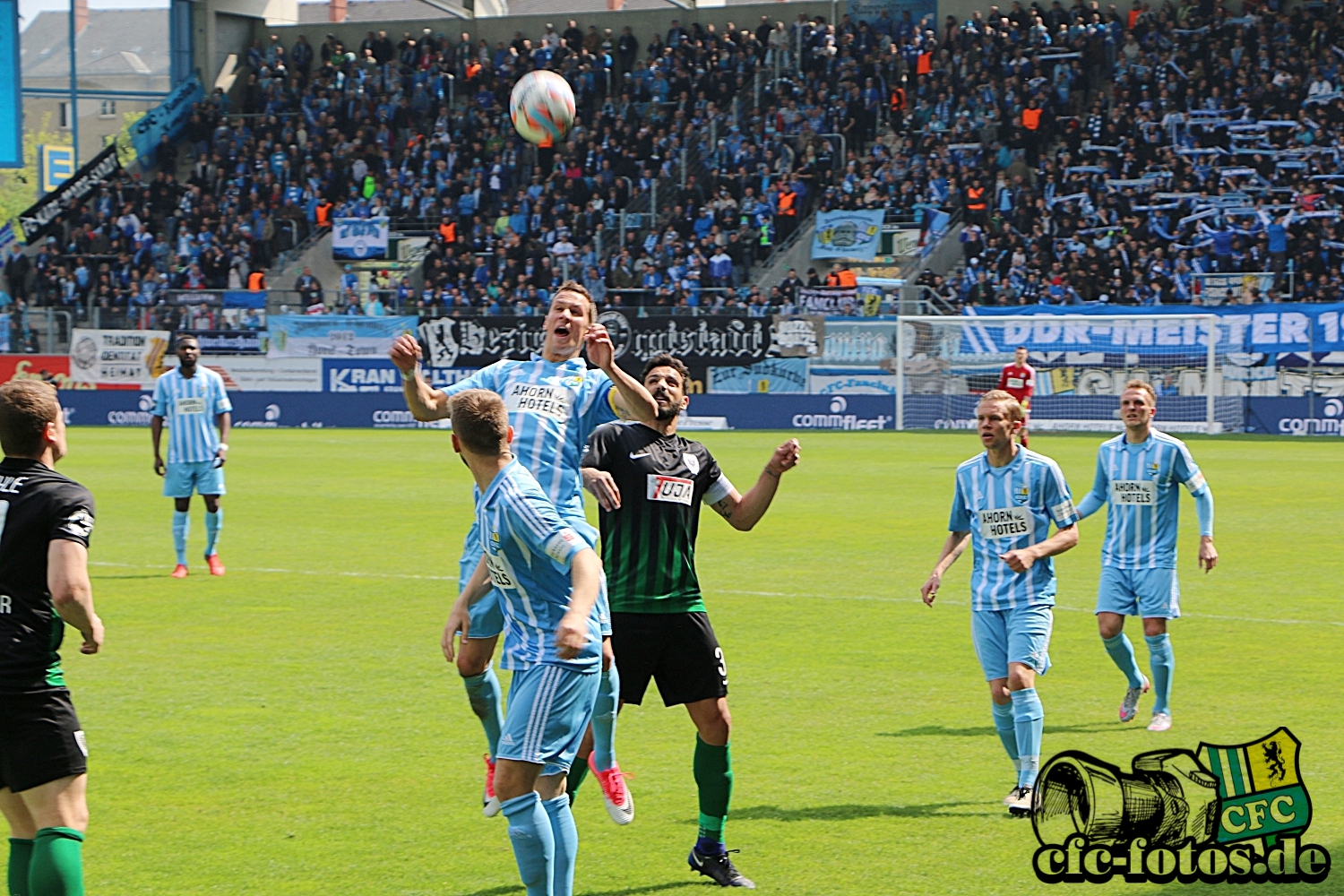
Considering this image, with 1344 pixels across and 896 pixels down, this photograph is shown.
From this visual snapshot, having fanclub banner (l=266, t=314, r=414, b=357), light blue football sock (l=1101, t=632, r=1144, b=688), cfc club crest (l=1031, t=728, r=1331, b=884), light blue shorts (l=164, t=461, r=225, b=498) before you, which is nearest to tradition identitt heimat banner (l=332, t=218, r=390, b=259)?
fanclub banner (l=266, t=314, r=414, b=357)

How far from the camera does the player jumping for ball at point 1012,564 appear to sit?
291 inches

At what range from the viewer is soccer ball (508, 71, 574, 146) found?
1470 centimetres

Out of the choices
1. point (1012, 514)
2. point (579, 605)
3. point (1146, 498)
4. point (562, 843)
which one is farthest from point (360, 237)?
point (579, 605)

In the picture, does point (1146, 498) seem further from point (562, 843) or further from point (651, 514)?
point (562, 843)

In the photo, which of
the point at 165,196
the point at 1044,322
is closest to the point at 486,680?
the point at 1044,322

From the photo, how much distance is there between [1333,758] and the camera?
8.16m

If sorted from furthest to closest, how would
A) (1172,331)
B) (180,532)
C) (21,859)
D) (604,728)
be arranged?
(1172,331) < (180,532) < (604,728) < (21,859)

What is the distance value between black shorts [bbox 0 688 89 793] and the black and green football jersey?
7.97 ft

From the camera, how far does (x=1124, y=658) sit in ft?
30.6

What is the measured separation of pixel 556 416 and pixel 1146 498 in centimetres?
431

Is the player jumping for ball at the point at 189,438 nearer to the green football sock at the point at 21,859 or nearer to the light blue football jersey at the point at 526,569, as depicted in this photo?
the green football sock at the point at 21,859

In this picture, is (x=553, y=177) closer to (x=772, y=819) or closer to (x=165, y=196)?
(x=165, y=196)

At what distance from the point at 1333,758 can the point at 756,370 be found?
30.2 meters

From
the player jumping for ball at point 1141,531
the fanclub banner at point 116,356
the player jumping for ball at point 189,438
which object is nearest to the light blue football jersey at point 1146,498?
the player jumping for ball at point 1141,531
